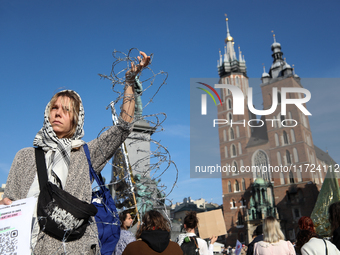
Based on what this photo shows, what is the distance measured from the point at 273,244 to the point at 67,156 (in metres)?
2.74

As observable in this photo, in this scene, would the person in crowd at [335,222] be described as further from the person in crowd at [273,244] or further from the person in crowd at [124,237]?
the person in crowd at [124,237]

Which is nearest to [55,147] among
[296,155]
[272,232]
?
[272,232]

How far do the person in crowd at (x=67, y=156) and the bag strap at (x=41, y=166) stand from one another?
0.02 meters

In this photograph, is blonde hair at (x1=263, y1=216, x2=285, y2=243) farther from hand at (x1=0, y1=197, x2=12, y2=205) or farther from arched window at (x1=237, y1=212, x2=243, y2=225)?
arched window at (x1=237, y1=212, x2=243, y2=225)

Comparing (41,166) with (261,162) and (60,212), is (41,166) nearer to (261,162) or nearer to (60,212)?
(60,212)

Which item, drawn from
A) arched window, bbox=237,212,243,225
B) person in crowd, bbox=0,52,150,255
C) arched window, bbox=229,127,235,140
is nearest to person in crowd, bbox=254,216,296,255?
person in crowd, bbox=0,52,150,255

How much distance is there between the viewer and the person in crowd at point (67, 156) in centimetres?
124

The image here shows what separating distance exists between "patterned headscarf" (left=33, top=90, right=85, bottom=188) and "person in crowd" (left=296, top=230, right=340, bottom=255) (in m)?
2.49

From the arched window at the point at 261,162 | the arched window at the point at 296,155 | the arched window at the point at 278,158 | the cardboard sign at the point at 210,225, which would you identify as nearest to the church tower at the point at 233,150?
the arched window at the point at 261,162

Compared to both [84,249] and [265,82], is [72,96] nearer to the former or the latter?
[84,249]

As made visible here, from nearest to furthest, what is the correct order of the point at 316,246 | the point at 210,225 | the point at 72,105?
the point at 72,105 → the point at 316,246 → the point at 210,225

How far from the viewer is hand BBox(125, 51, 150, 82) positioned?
1.51 metres

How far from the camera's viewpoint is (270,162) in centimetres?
3856

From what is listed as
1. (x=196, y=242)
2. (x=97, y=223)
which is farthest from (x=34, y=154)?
(x=196, y=242)
